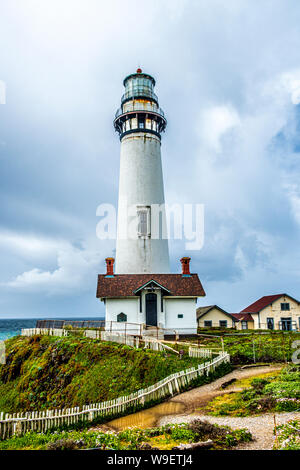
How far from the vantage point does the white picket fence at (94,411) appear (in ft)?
39.3

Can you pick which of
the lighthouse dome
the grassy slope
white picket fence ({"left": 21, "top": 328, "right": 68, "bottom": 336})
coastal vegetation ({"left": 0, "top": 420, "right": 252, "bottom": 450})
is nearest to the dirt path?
coastal vegetation ({"left": 0, "top": 420, "right": 252, "bottom": 450})

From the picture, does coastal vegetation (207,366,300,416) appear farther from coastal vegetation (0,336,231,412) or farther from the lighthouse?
the lighthouse

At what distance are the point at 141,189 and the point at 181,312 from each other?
12322mm

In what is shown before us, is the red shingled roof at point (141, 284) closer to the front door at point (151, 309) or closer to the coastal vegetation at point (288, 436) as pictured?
the front door at point (151, 309)

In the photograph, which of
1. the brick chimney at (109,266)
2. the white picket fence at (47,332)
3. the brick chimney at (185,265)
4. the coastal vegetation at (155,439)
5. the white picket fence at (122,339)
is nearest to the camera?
the coastal vegetation at (155,439)

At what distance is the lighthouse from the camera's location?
2753 centimetres

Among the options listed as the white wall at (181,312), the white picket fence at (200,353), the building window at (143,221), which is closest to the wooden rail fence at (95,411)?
the white picket fence at (200,353)

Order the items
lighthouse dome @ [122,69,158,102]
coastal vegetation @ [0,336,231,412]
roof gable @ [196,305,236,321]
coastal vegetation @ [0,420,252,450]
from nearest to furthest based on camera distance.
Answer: coastal vegetation @ [0,420,252,450] → coastal vegetation @ [0,336,231,412] → lighthouse dome @ [122,69,158,102] → roof gable @ [196,305,236,321]

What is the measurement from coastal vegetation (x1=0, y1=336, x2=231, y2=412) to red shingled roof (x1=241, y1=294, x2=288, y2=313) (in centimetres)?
2630

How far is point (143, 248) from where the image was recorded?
32.5m

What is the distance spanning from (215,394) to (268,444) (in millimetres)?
5910

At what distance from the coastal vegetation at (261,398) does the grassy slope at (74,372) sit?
343 centimetres

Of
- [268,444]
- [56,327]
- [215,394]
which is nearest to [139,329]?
[56,327]

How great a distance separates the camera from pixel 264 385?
14.1 m
